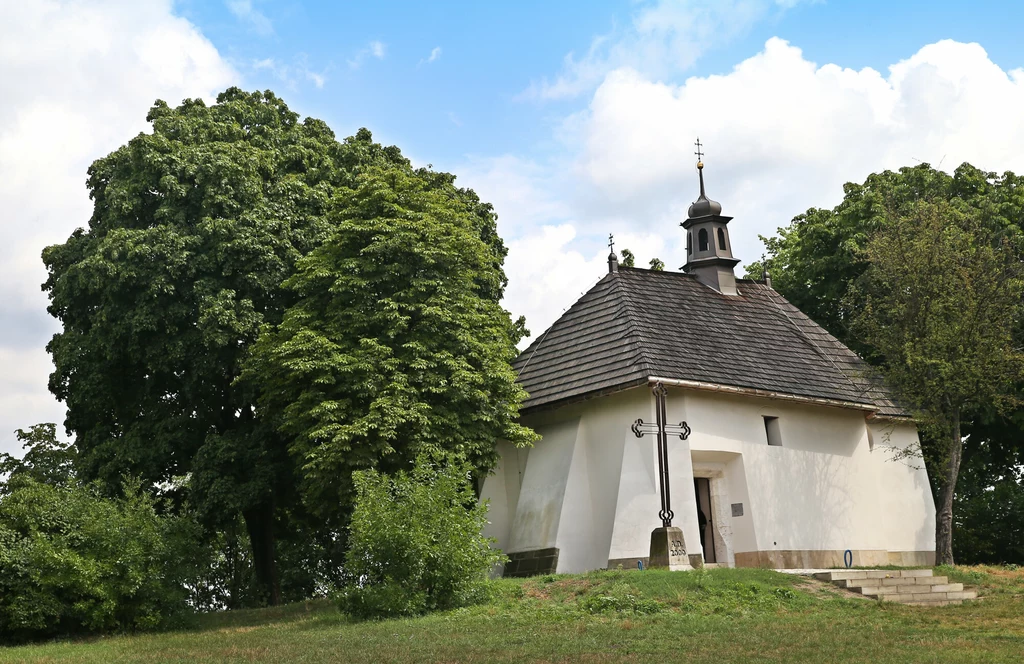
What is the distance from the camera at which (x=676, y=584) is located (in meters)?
16.6

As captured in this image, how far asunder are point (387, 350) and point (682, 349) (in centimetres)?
687

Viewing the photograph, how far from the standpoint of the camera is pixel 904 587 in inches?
696

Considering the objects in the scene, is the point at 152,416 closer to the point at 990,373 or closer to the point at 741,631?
the point at 741,631

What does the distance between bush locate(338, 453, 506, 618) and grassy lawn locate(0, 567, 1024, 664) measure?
488 millimetres

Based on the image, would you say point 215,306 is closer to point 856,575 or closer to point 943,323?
point 856,575

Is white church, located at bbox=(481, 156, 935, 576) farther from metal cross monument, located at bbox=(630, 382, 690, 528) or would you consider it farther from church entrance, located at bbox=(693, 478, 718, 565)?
metal cross monument, located at bbox=(630, 382, 690, 528)

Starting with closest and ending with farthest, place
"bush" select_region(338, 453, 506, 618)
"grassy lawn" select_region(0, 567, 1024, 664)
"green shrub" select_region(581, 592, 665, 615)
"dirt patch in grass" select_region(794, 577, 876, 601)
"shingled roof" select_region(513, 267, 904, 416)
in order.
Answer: "grassy lawn" select_region(0, 567, 1024, 664), "green shrub" select_region(581, 592, 665, 615), "bush" select_region(338, 453, 506, 618), "dirt patch in grass" select_region(794, 577, 876, 601), "shingled roof" select_region(513, 267, 904, 416)

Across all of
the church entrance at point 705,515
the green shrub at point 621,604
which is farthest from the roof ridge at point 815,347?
the green shrub at point 621,604

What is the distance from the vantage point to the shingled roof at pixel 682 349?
896 inches

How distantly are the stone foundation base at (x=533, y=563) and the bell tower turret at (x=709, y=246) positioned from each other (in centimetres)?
916

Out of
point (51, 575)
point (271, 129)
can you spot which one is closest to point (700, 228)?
point (271, 129)

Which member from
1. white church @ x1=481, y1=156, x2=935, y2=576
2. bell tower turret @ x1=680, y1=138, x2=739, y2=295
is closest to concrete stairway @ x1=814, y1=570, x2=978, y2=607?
white church @ x1=481, y1=156, x2=935, y2=576

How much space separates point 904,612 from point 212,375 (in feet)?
48.9

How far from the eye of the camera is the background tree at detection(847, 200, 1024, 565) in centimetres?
2300
